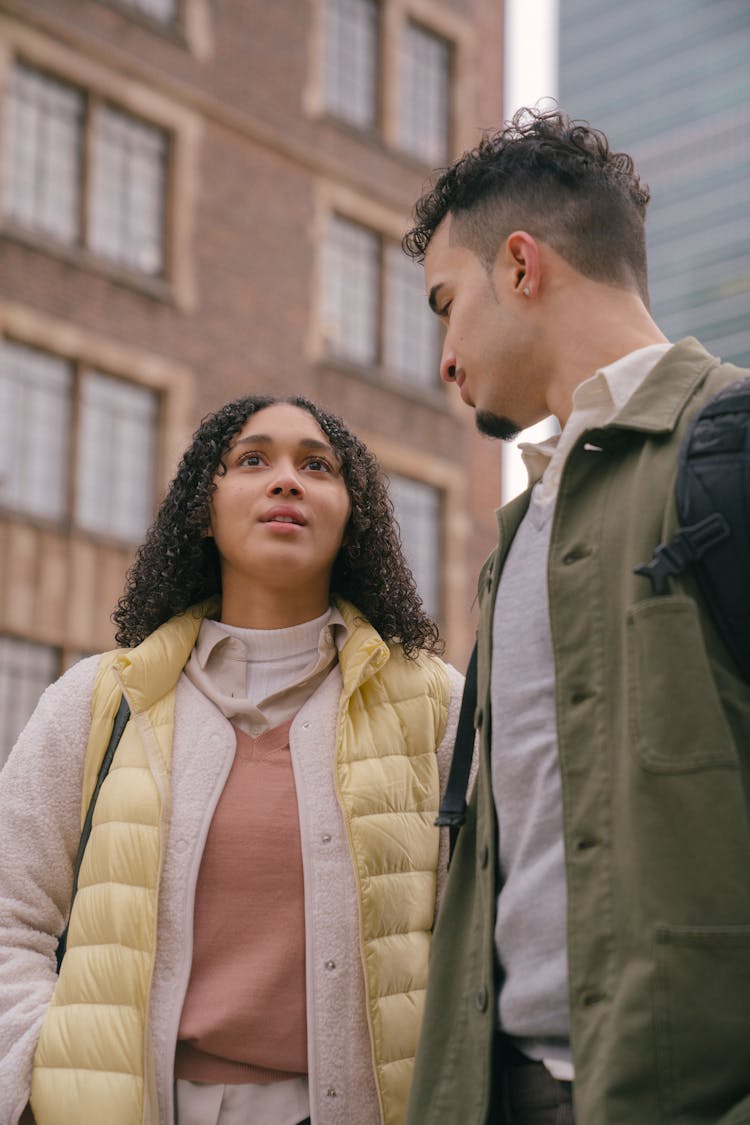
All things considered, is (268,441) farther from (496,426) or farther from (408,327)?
(408,327)

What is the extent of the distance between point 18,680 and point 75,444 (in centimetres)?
289

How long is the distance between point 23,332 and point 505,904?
679 inches

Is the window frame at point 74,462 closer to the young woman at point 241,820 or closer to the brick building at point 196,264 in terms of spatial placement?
the brick building at point 196,264

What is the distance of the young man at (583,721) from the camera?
2.59 m

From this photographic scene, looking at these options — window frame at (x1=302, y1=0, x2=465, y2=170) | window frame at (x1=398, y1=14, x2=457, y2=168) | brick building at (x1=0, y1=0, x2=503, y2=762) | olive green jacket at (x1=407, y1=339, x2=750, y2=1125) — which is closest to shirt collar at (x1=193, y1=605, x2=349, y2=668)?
olive green jacket at (x1=407, y1=339, x2=750, y2=1125)

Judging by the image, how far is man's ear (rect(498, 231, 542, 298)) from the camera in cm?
329

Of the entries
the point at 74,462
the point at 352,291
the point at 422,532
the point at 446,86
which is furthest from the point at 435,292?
the point at 446,86

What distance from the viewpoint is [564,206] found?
3396 mm

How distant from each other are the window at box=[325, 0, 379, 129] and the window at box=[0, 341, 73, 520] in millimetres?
6932

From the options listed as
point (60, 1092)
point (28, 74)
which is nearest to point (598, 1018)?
point (60, 1092)

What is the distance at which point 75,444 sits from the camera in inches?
782

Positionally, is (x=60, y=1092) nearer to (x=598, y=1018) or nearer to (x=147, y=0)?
(x=598, y=1018)

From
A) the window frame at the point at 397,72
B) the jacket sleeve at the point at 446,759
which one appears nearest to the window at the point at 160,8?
the window frame at the point at 397,72

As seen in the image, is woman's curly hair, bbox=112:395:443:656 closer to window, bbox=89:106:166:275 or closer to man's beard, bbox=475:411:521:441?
man's beard, bbox=475:411:521:441
